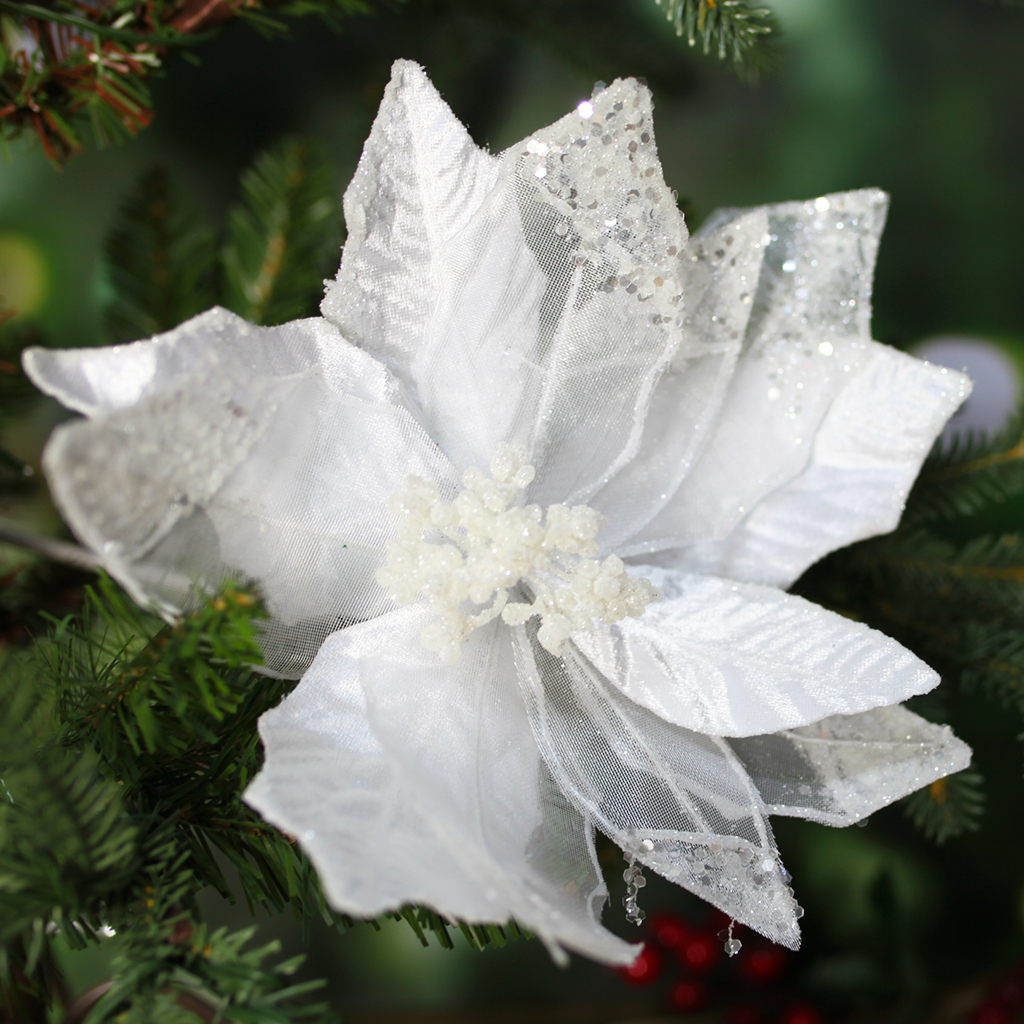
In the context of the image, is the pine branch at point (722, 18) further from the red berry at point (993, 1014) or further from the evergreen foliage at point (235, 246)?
the red berry at point (993, 1014)

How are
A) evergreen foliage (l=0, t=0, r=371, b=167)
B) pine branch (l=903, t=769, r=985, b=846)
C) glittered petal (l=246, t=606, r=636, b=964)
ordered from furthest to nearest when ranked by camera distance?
pine branch (l=903, t=769, r=985, b=846)
evergreen foliage (l=0, t=0, r=371, b=167)
glittered petal (l=246, t=606, r=636, b=964)

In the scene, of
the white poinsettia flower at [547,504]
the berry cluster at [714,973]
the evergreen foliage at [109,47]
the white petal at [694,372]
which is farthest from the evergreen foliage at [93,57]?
the berry cluster at [714,973]

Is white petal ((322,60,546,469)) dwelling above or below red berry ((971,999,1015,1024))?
above

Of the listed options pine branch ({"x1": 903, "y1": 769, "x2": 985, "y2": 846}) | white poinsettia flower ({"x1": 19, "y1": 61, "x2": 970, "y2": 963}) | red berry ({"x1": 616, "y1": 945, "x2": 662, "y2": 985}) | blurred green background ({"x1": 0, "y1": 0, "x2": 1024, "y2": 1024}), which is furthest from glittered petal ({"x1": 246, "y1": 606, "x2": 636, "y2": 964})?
red berry ({"x1": 616, "y1": 945, "x2": 662, "y2": 985})

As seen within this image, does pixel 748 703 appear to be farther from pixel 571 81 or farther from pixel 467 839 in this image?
pixel 571 81

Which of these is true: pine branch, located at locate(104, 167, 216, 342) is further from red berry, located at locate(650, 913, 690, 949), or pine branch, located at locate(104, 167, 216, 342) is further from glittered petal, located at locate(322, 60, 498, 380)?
red berry, located at locate(650, 913, 690, 949)

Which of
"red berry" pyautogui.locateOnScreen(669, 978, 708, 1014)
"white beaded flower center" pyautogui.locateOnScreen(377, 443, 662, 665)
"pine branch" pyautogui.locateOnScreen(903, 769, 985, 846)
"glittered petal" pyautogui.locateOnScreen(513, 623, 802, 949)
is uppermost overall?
"white beaded flower center" pyautogui.locateOnScreen(377, 443, 662, 665)
